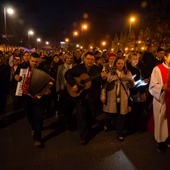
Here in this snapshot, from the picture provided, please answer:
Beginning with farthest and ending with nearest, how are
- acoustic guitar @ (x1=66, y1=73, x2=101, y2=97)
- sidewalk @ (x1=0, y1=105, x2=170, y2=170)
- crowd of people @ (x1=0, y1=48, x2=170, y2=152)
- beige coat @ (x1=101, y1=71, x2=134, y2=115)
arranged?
beige coat @ (x1=101, y1=71, x2=134, y2=115) → acoustic guitar @ (x1=66, y1=73, x2=101, y2=97) → crowd of people @ (x1=0, y1=48, x2=170, y2=152) → sidewalk @ (x1=0, y1=105, x2=170, y2=170)

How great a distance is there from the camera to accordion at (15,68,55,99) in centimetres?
556

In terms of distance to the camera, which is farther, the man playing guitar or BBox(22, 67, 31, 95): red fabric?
the man playing guitar

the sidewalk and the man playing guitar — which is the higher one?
the man playing guitar

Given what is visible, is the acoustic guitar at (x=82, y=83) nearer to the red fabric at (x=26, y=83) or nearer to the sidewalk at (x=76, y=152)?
the red fabric at (x=26, y=83)

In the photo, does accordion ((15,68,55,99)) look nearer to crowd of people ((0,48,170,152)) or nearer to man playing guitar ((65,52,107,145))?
crowd of people ((0,48,170,152))

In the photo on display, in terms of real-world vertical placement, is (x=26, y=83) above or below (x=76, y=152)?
above

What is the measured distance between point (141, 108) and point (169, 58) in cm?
184

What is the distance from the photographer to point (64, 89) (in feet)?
25.6

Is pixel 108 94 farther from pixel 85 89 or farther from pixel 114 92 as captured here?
pixel 85 89

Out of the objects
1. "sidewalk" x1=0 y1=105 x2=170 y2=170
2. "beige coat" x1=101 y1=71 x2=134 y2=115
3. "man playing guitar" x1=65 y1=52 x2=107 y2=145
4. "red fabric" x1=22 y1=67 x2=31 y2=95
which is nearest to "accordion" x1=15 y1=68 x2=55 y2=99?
"red fabric" x1=22 y1=67 x2=31 y2=95

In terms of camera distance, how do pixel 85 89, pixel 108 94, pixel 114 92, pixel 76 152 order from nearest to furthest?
1. pixel 76 152
2. pixel 85 89
3. pixel 114 92
4. pixel 108 94

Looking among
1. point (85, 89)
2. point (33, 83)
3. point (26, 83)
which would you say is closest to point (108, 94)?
point (85, 89)

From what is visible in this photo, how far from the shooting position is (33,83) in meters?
5.58

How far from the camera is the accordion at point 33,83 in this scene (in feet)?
18.2
